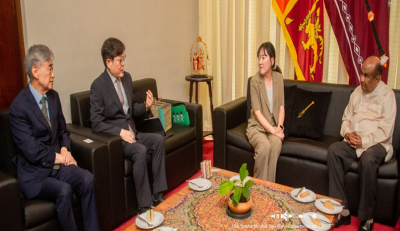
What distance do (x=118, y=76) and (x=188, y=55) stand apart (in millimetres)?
1848

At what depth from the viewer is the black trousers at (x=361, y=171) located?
7.57 ft

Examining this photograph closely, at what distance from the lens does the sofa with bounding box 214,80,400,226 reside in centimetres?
237

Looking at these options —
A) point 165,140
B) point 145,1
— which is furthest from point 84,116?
point 145,1

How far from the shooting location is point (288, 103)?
3.09 meters

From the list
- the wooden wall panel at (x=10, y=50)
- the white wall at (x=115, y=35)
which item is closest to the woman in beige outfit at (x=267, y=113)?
the white wall at (x=115, y=35)

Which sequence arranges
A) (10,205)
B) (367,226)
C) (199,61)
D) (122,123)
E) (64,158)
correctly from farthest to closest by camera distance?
(199,61) < (122,123) < (367,226) < (64,158) < (10,205)

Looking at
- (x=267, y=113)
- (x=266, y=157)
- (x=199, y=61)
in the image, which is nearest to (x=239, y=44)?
(x=199, y=61)

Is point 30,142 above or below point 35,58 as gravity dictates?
below

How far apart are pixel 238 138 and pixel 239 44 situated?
5.06 feet

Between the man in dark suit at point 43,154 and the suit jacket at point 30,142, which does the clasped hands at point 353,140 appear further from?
the suit jacket at point 30,142

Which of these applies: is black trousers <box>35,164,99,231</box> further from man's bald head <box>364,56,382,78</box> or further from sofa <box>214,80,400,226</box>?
man's bald head <box>364,56,382,78</box>

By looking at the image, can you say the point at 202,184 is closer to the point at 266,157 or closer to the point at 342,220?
the point at 266,157

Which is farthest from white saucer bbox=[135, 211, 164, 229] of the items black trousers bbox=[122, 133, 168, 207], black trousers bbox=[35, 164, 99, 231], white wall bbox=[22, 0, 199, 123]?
white wall bbox=[22, 0, 199, 123]

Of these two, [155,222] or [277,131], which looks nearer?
[155,222]
